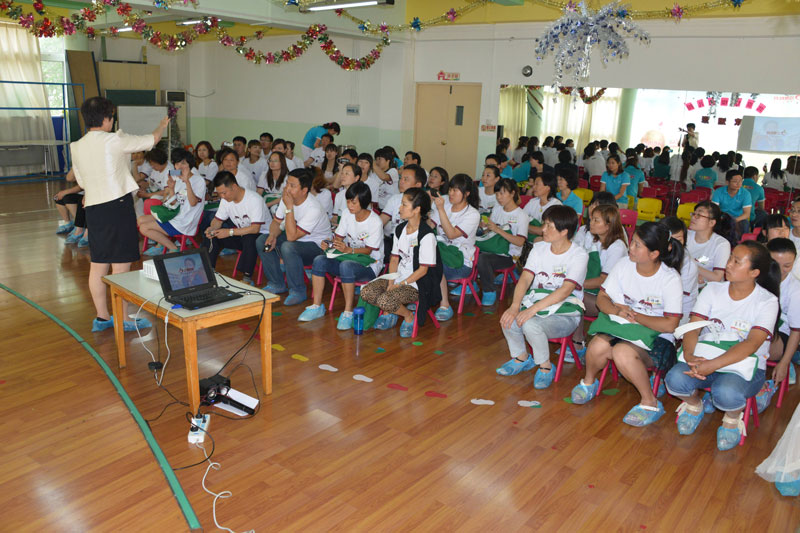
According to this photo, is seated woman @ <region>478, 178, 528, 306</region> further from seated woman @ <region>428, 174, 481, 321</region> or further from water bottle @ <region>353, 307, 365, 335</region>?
water bottle @ <region>353, 307, 365, 335</region>

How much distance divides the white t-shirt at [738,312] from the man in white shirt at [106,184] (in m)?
3.56

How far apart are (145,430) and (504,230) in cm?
351

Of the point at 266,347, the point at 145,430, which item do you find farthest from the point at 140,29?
the point at 145,430

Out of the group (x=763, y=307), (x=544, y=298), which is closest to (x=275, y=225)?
(x=544, y=298)

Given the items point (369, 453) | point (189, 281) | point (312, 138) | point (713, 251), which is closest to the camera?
point (369, 453)

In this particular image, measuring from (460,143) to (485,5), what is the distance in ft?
7.44

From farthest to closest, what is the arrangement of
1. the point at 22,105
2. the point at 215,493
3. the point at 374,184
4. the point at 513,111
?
the point at 22,105 → the point at 513,111 → the point at 374,184 → the point at 215,493

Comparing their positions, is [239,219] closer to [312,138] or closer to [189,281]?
[189,281]

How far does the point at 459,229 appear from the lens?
5438 millimetres

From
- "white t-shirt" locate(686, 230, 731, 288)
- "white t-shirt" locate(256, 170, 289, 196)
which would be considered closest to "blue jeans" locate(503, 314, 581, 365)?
"white t-shirt" locate(686, 230, 731, 288)

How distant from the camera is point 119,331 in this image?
13.4 feet

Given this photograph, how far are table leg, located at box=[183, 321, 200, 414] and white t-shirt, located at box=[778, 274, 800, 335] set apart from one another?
11.3 ft

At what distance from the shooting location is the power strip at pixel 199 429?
3309 mm

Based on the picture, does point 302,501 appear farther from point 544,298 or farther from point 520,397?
point 544,298
